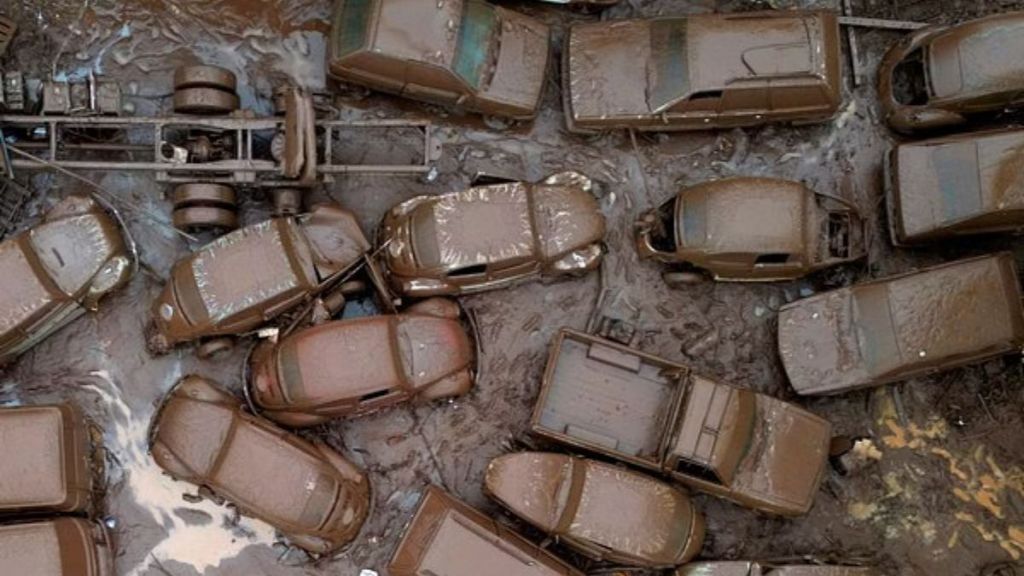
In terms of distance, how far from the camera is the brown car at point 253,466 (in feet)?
29.7

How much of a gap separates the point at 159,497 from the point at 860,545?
5709 millimetres

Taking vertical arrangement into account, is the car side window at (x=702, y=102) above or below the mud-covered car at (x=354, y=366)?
above

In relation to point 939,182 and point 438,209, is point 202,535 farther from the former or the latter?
point 939,182

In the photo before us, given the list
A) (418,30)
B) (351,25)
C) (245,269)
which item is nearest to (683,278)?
(418,30)

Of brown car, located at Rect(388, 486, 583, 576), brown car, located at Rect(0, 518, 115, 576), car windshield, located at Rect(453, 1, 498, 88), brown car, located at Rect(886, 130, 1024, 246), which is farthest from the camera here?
car windshield, located at Rect(453, 1, 498, 88)

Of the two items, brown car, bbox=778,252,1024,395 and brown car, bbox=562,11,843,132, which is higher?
brown car, bbox=562,11,843,132

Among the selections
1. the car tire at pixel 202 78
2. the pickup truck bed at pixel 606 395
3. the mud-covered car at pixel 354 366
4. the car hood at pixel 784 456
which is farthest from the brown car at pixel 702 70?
the car tire at pixel 202 78

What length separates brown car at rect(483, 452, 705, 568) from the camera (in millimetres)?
9086

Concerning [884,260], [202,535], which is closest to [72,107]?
[202,535]

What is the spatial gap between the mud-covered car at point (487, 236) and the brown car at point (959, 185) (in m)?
2.44

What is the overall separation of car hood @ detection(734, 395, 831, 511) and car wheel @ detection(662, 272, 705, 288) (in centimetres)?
115

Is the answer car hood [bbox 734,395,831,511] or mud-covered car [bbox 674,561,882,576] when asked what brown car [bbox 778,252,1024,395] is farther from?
mud-covered car [bbox 674,561,882,576]

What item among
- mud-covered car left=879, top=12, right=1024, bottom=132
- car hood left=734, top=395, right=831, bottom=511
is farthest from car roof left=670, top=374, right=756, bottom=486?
mud-covered car left=879, top=12, right=1024, bottom=132

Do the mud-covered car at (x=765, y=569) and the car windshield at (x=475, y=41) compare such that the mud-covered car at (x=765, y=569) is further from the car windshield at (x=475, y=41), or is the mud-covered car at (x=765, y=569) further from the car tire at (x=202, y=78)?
the car tire at (x=202, y=78)
